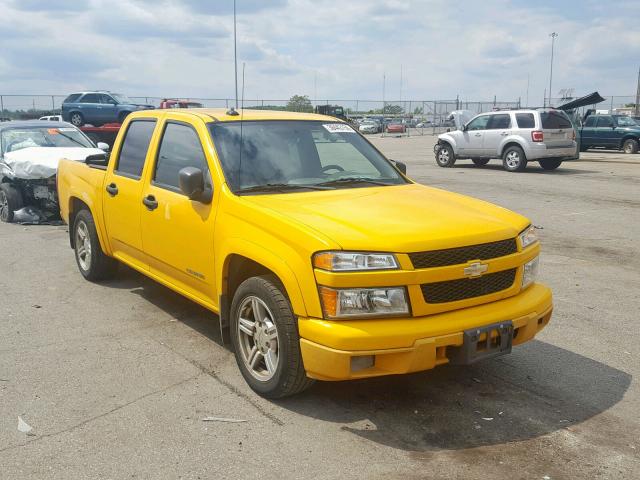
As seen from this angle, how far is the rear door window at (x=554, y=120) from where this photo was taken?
18.4 m

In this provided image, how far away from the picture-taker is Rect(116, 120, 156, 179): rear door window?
5613 mm

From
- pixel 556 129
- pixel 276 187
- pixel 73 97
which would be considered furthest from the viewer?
pixel 73 97

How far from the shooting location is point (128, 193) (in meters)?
5.63

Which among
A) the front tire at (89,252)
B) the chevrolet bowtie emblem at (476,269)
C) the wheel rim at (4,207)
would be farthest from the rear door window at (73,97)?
the chevrolet bowtie emblem at (476,269)

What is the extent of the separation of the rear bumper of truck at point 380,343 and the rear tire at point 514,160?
627 inches

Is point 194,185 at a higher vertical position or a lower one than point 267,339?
higher

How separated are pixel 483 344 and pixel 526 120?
53.7 ft

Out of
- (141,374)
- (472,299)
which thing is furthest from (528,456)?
(141,374)

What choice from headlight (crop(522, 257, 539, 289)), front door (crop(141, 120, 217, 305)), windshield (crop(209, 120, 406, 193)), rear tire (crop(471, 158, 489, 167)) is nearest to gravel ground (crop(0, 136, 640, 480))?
front door (crop(141, 120, 217, 305))

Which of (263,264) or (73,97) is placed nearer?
(263,264)

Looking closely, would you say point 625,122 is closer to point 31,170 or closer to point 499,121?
point 499,121

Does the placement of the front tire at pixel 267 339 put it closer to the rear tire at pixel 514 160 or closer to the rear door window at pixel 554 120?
the rear tire at pixel 514 160

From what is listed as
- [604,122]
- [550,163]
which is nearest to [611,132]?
[604,122]

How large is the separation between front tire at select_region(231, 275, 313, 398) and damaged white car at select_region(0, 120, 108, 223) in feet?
24.4
